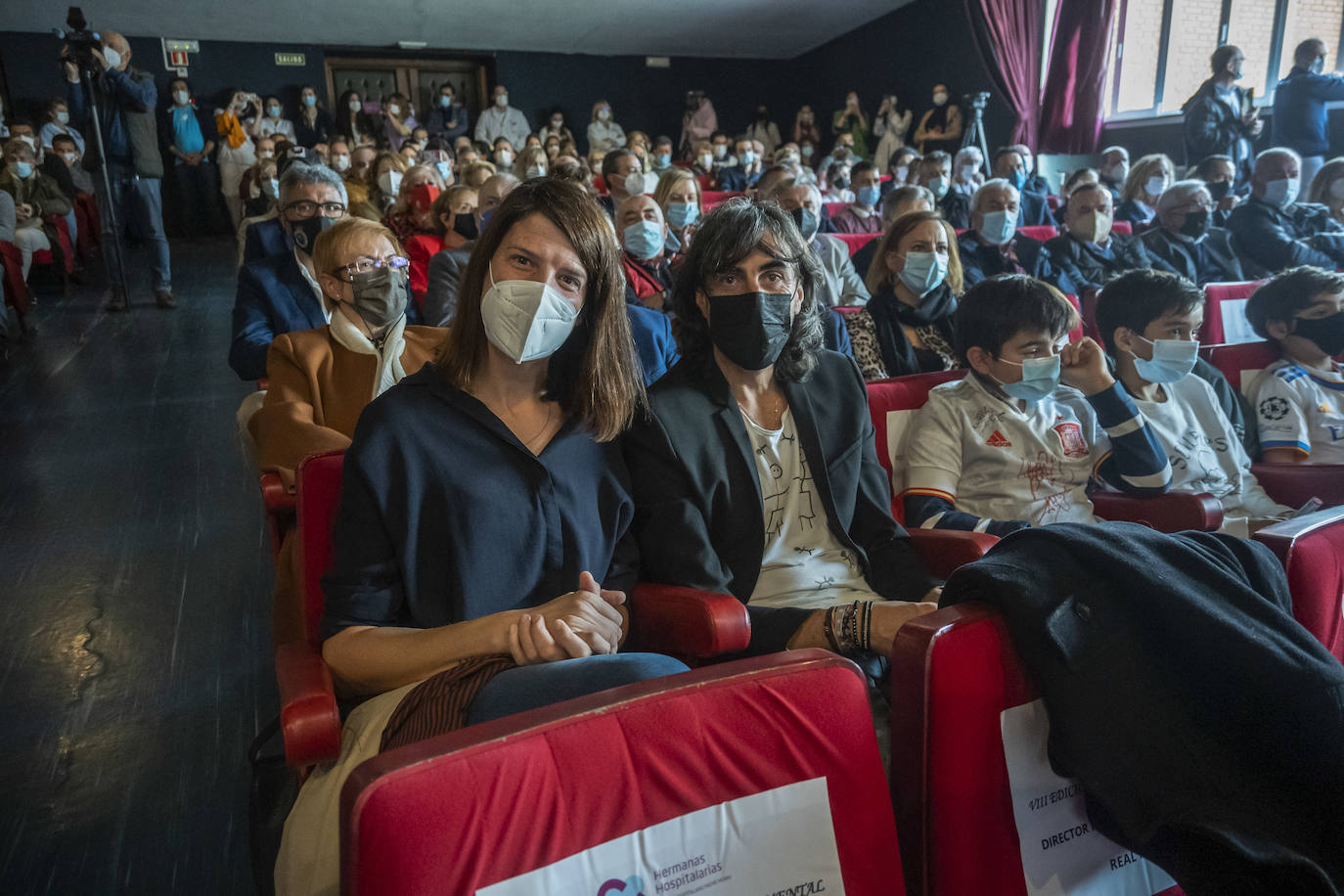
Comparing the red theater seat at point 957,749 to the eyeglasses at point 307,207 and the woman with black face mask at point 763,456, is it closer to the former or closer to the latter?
the woman with black face mask at point 763,456

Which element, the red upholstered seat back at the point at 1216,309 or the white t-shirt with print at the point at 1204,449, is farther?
the red upholstered seat back at the point at 1216,309

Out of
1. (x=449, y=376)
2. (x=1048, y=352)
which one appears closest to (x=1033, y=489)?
(x=1048, y=352)

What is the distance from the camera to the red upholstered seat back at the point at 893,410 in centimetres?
194

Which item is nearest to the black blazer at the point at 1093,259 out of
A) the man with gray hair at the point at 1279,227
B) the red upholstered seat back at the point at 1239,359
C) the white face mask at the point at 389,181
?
the man with gray hair at the point at 1279,227

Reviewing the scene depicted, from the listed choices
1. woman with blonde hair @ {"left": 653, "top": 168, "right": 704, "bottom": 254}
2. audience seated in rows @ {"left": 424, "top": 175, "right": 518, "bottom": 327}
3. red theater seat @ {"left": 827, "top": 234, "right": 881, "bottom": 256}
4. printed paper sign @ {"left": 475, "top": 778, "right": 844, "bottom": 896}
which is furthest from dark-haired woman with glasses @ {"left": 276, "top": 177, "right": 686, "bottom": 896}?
red theater seat @ {"left": 827, "top": 234, "right": 881, "bottom": 256}

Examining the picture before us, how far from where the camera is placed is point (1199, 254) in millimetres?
4488

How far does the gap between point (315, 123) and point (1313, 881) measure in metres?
14.2

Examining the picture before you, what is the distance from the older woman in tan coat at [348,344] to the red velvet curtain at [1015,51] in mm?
9494

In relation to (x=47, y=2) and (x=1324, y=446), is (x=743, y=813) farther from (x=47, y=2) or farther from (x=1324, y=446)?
(x=47, y=2)

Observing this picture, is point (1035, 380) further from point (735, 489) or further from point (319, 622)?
point (319, 622)

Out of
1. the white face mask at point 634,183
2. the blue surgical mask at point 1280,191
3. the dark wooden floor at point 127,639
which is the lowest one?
the dark wooden floor at point 127,639

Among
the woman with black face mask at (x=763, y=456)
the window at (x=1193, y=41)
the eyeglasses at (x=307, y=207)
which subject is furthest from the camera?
the window at (x=1193, y=41)

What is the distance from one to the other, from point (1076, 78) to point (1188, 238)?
19.0 feet

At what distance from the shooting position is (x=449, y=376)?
1364 millimetres
